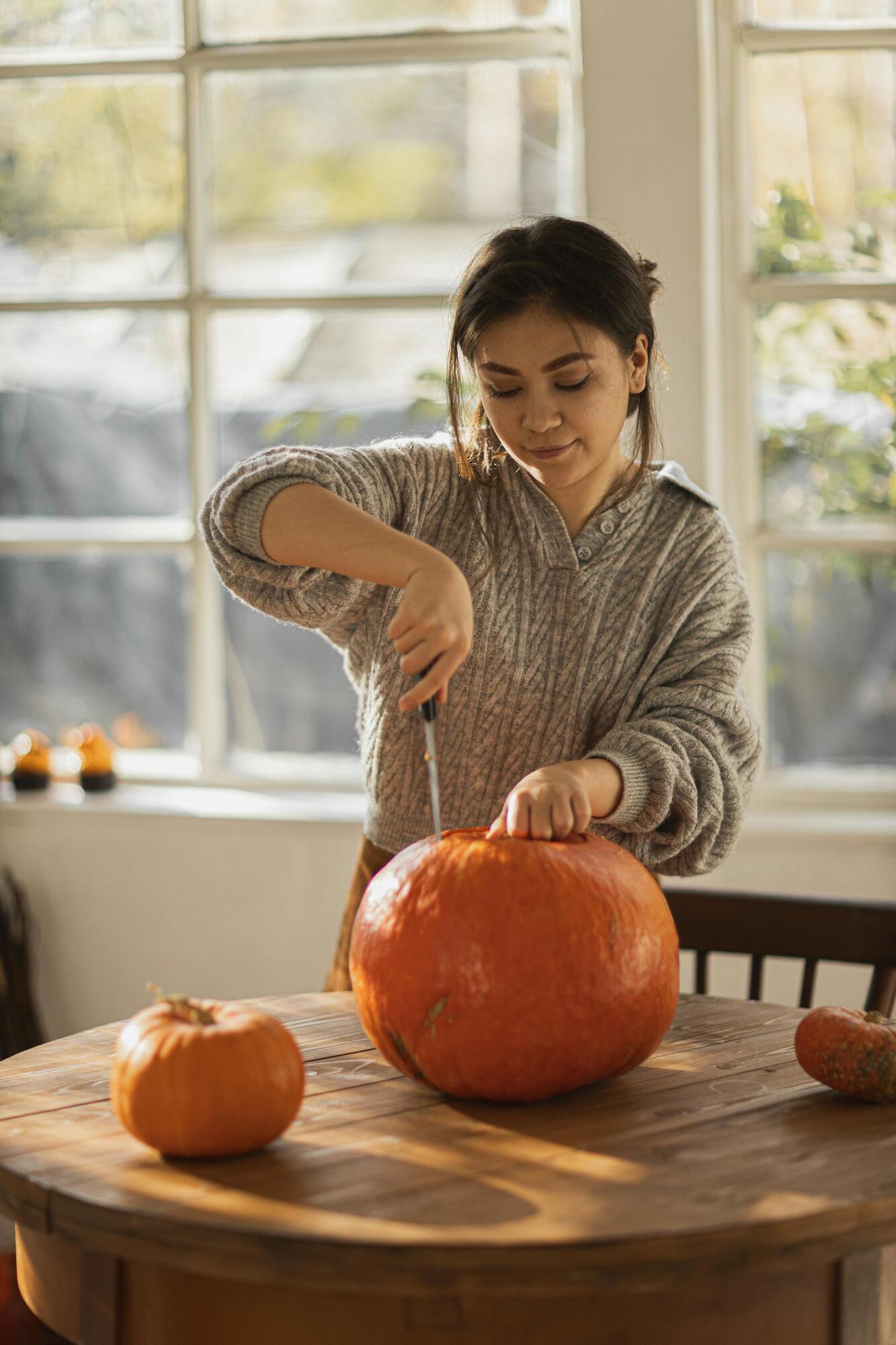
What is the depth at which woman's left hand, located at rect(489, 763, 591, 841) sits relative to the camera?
101 cm

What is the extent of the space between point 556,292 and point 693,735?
0.40m

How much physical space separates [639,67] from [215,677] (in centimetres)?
121

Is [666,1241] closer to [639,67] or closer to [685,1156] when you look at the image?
[685,1156]

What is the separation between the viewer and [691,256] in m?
2.11

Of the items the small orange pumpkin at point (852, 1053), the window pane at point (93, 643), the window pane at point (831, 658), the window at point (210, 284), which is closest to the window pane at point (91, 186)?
the window at point (210, 284)

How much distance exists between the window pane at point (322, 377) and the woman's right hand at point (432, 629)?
4.48 feet

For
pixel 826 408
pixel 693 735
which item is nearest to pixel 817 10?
pixel 826 408

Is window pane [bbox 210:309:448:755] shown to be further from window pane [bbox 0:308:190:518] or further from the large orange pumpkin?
the large orange pumpkin

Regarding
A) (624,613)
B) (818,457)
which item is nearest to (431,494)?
(624,613)

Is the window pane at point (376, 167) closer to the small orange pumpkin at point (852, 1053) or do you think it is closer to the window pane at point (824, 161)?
the window pane at point (824, 161)

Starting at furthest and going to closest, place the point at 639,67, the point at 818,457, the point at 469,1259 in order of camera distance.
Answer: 1. the point at 818,457
2. the point at 639,67
3. the point at 469,1259

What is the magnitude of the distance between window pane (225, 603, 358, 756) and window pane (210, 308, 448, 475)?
12.1 inches

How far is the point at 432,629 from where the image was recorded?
1.01 meters

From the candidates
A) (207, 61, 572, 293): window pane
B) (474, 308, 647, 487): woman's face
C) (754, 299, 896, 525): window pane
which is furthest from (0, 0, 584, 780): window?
(474, 308, 647, 487): woman's face
